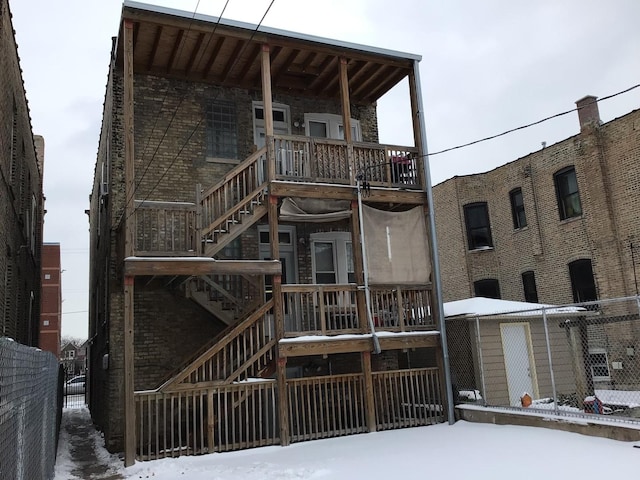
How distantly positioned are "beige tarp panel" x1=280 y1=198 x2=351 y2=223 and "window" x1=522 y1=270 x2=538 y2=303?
1049 centimetres

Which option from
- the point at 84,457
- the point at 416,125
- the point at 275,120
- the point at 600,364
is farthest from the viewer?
the point at 600,364

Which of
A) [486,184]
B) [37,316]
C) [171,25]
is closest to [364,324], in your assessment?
[171,25]

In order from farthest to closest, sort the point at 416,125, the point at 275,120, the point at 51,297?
the point at 51,297, the point at 275,120, the point at 416,125

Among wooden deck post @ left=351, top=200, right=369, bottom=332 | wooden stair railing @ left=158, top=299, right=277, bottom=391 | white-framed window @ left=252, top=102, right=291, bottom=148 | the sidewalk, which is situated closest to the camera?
the sidewalk

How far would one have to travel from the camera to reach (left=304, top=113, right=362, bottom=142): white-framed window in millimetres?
A: 15266

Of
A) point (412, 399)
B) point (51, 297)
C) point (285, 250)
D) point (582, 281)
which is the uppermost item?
Result: point (51, 297)

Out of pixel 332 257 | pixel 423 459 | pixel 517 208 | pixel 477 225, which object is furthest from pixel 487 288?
pixel 423 459

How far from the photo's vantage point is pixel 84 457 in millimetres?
11461

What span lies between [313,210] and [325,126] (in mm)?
3400

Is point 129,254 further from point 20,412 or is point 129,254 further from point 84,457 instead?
point 20,412

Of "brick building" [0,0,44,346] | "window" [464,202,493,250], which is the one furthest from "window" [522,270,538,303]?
"brick building" [0,0,44,346]

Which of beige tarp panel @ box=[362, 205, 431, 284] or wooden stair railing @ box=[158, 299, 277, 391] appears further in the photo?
beige tarp panel @ box=[362, 205, 431, 284]

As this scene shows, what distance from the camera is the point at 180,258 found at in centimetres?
1079

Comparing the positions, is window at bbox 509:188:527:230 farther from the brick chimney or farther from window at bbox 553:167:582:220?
the brick chimney
